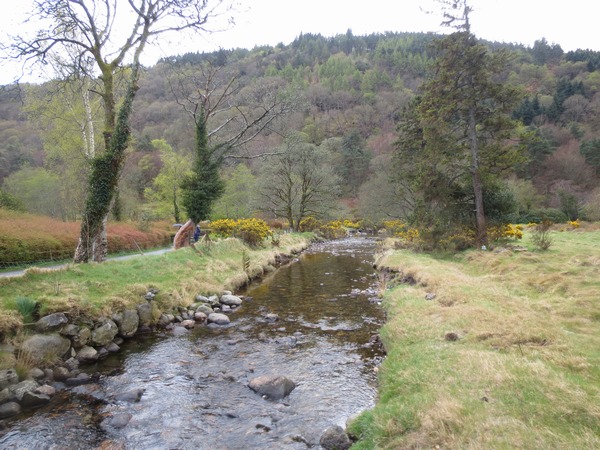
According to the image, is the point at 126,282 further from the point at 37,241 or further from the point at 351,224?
the point at 351,224

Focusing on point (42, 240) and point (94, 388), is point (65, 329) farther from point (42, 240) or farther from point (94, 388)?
point (42, 240)

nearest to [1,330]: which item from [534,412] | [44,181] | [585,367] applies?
[534,412]

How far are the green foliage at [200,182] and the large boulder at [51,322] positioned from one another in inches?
481

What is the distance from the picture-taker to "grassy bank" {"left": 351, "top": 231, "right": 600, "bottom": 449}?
13.8 ft

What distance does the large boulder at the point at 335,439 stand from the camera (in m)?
5.19

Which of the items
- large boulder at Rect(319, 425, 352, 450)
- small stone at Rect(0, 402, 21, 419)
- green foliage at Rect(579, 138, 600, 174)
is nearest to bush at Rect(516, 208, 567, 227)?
green foliage at Rect(579, 138, 600, 174)

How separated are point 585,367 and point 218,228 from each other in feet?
79.7

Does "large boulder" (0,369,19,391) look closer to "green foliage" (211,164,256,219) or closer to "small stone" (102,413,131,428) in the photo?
"small stone" (102,413,131,428)

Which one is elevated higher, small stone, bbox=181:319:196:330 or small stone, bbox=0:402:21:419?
small stone, bbox=0:402:21:419

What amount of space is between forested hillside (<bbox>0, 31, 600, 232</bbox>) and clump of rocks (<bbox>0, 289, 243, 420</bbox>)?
8.96m

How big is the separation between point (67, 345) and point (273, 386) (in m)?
5.21

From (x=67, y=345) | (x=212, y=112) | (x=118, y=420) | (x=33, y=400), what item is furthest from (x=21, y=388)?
(x=212, y=112)

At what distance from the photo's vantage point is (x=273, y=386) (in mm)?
7043

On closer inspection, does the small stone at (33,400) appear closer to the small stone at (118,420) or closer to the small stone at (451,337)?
the small stone at (118,420)
